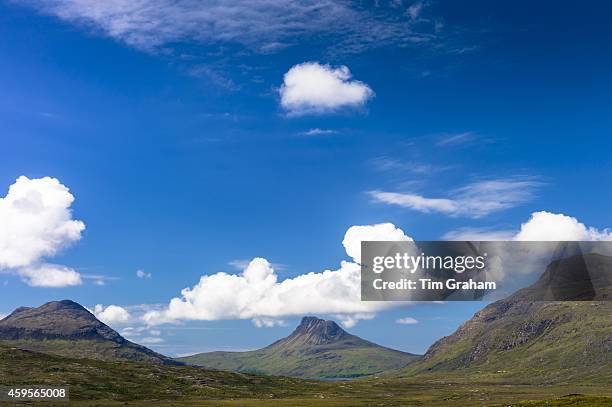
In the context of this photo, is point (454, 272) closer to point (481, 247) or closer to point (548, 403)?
point (548, 403)

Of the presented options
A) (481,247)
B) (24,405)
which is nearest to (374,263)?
(481,247)

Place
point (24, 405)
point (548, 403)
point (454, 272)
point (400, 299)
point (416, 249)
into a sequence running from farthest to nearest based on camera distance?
point (24, 405) → point (400, 299) → point (416, 249) → point (454, 272) → point (548, 403)

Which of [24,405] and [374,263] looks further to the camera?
[24,405]

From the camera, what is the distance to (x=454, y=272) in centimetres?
12800

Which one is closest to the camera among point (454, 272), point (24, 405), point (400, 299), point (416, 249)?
point (454, 272)

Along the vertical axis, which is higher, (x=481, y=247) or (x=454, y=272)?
(x=481, y=247)

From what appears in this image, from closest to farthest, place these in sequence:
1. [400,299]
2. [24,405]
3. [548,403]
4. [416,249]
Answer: [548,403], [416,249], [400,299], [24,405]

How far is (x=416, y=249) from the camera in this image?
142625mm

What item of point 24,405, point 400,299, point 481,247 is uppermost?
point 481,247

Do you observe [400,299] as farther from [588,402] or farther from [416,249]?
[588,402]

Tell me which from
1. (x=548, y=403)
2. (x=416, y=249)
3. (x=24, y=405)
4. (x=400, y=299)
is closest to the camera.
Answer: (x=548, y=403)

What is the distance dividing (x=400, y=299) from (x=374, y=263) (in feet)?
150

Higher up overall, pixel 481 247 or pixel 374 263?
pixel 481 247

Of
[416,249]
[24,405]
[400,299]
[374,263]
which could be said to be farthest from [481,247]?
[24,405]
